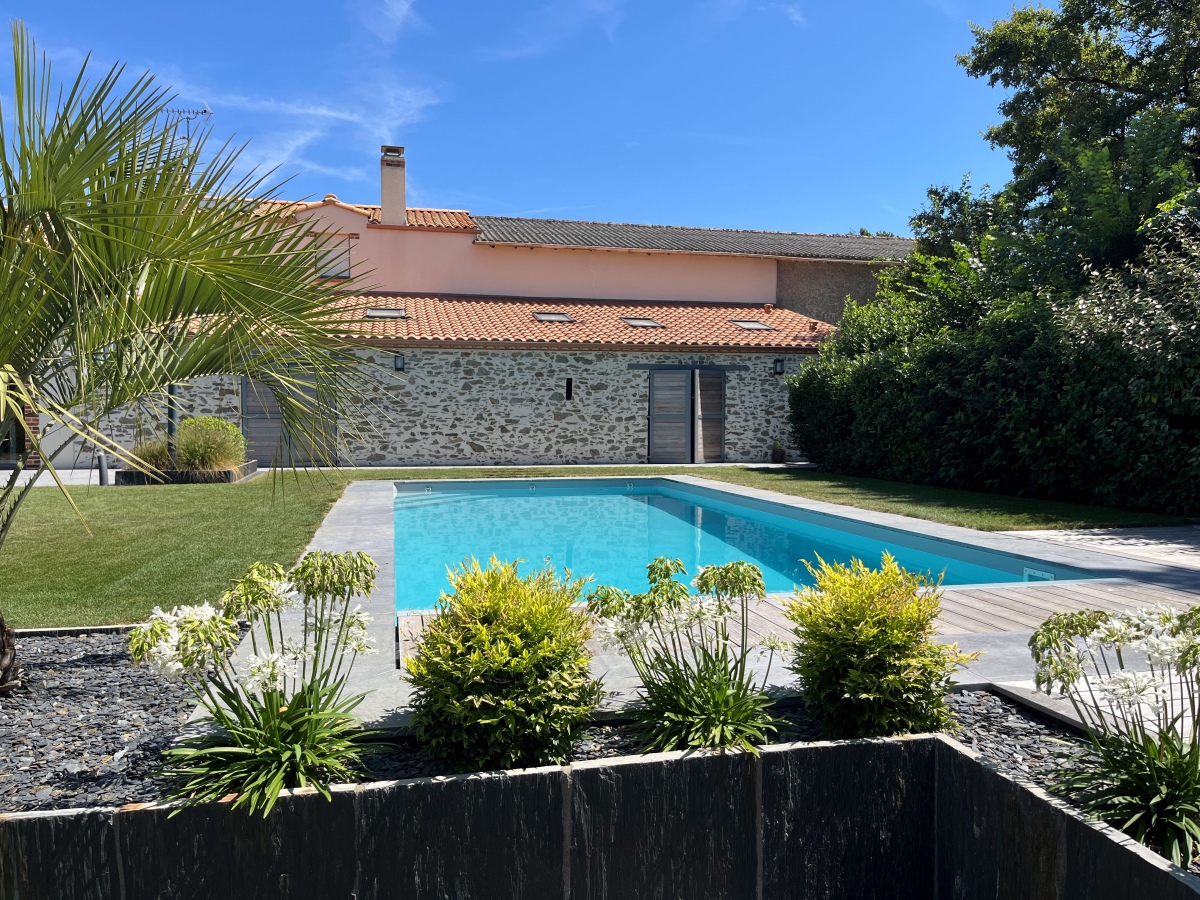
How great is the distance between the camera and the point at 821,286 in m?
Result: 23.1

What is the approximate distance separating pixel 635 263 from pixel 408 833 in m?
20.4

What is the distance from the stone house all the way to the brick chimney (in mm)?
34

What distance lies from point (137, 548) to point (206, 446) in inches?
284

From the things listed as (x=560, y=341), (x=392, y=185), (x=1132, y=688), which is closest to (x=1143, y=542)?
(x=1132, y=688)

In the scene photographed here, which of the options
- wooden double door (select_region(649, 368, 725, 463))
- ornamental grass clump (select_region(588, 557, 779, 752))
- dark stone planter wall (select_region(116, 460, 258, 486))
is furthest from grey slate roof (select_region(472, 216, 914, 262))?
ornamental grass clump (select_region(588, 557, 779, 752))

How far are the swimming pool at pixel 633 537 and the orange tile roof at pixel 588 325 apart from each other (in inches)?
170

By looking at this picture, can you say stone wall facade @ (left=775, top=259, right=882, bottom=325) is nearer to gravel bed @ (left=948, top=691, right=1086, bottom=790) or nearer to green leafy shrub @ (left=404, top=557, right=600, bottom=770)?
gravel bed @ (left=948, top=691, right=1086, bottom=790)

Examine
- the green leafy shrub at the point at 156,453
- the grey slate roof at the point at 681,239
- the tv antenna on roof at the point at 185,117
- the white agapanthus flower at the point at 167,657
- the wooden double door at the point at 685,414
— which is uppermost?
the grey slate roof at the point at 681,239

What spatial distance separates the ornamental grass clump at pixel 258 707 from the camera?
2281 millimetres

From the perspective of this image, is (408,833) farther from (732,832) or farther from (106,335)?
(106,335)

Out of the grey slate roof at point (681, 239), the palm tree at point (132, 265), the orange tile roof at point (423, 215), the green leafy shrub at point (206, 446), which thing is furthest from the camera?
the grey slate roof at point (681, 239)

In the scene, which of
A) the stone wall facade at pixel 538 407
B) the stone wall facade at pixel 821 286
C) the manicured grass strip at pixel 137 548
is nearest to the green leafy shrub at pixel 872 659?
the manicured grass strip at pixel 137 548

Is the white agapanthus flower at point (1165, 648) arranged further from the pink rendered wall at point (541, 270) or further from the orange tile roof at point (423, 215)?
the orange tile roof at point (423, 215)

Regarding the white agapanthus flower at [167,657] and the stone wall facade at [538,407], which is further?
the stone wall facade at [538,407]
